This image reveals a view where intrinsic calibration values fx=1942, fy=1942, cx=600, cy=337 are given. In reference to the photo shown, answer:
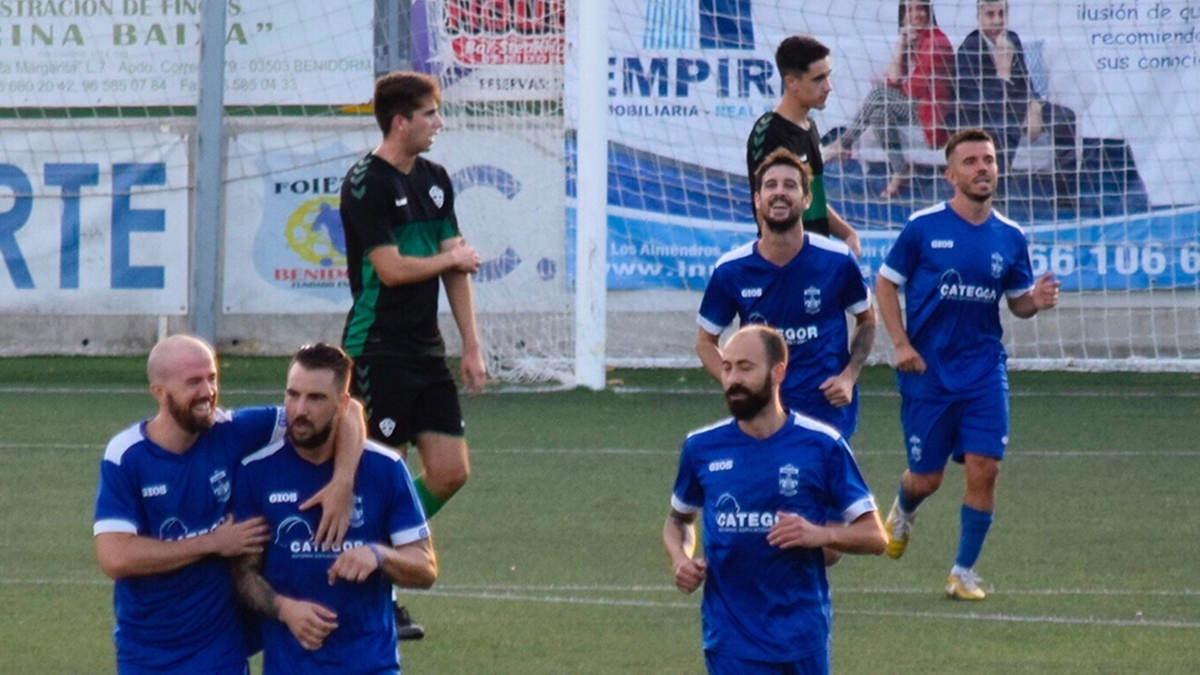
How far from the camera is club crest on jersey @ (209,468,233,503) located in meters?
4.96

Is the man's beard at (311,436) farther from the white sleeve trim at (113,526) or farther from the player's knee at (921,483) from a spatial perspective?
the player's knee at (921,483)

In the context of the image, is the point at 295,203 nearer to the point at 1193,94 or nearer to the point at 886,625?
the point at 1193,94

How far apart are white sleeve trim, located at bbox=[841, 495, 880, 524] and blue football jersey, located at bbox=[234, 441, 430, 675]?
1.11m

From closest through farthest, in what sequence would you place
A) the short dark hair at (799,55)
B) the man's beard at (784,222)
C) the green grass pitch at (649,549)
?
the man's beard at (784,222) → the green grass pitch at (649,549) → the short dark hair at (799,55)

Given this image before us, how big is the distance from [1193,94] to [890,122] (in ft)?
7.84

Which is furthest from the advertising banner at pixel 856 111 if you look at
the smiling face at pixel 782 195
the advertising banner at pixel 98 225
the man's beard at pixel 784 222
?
the smiling face at pixel 782 195

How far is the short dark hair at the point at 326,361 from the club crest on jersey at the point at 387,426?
2253 mm

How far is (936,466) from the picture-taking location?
8.20 meters

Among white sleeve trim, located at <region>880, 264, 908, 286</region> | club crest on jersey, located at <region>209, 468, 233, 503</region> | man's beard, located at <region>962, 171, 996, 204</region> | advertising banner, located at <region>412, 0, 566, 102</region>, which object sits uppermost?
advertising banner, located at <region>412, 0, 566, 102</region>

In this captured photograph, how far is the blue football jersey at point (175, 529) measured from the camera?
4.91 meters

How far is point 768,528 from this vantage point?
509cm

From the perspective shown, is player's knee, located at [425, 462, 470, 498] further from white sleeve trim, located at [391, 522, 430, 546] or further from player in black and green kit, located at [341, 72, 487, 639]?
white sleeve trim, located at [391, 522, 430, 546]

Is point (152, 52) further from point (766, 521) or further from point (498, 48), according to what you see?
point (766, 521)

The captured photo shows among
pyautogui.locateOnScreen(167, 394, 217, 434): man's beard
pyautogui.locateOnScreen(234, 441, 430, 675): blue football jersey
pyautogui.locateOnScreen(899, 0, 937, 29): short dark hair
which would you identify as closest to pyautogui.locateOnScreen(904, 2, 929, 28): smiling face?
pyautogui.locateOnScreen(899, 0, 937, 29): short dark hair
